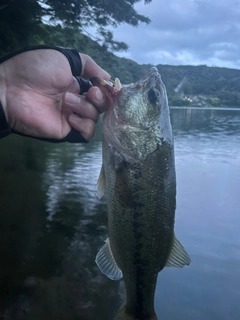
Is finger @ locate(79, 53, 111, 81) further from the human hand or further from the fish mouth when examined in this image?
the fish mouth

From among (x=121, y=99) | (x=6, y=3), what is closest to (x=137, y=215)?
(x=121, y=99)

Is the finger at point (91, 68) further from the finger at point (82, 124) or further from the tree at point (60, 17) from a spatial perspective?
the tree at point (60, 17)

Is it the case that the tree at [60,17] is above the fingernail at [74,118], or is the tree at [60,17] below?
above

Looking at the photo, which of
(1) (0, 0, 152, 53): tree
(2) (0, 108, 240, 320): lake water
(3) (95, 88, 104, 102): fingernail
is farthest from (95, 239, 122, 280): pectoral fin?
(1) (0, 0, 152, 53): tree

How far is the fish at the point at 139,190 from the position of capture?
2625 mm

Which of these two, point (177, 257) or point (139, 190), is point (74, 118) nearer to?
point (139, 190)

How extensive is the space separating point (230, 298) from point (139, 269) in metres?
3.00

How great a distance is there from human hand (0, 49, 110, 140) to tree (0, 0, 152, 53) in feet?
36.2

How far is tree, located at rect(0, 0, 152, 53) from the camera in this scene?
13.6m

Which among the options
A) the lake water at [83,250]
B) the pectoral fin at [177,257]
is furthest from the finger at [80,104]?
the lake water at [83,250]

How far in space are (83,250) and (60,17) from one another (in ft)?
39.2

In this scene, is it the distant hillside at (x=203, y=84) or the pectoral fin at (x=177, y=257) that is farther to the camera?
the distant hillside at (x=203, y=84)

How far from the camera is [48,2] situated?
49.8 feet

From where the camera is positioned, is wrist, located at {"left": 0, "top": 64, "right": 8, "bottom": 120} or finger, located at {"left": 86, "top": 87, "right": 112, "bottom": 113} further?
wrist, located at {"left": 0, "top": 64, "right": 8, "bottom": 120}
